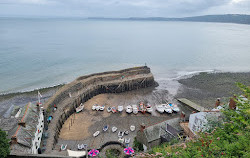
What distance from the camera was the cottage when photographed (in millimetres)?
19844

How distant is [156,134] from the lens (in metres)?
20.4

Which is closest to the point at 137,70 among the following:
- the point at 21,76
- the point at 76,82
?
the point at 76,82

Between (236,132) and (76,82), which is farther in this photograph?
(76,82)

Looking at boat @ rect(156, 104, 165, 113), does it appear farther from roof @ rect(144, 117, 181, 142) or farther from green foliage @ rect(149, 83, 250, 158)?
green foliage @ rect(149, 83, 250, 158)

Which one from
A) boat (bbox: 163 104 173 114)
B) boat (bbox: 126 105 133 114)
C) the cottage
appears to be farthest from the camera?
boat (bbox: 163 104 173 114)

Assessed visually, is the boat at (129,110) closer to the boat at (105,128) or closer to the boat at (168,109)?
the boat at (105,128)

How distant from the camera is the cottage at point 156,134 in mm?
19844

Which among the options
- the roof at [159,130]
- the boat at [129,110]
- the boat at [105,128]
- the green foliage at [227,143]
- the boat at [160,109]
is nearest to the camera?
the green foliage at [227,143]

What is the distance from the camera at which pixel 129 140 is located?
76.9 feet

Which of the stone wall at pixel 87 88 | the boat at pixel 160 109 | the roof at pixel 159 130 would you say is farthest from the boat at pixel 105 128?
the boat at pixel 160 109

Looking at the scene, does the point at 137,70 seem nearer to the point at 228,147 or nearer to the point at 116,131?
the point at 116,131

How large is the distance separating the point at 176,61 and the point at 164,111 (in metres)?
45.5

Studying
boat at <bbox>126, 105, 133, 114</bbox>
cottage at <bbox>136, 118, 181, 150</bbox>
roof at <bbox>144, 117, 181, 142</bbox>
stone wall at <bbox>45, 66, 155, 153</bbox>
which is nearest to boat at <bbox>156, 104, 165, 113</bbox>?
boat at <bbox>126, 105, 133, 114</bbox>

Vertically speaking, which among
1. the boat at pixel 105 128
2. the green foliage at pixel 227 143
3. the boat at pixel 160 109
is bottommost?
the boat at pixel 105 128
